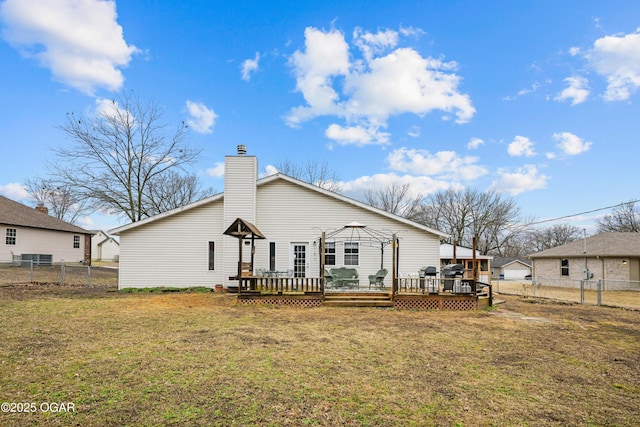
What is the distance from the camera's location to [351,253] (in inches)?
640

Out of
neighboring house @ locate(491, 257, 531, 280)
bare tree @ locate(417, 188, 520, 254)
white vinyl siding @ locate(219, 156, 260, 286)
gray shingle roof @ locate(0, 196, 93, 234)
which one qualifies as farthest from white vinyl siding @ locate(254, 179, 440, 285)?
neighboring house @ locate(491, 257, 531, 280)

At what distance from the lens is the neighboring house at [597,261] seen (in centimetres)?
2366

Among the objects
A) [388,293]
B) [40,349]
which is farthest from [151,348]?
[388,293]

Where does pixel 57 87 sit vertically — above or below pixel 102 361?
above

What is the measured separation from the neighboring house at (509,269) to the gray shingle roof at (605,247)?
1597cm

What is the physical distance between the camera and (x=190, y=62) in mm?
17500

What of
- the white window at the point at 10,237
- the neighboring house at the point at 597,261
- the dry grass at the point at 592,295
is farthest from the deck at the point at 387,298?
the white window at the point at 10,237

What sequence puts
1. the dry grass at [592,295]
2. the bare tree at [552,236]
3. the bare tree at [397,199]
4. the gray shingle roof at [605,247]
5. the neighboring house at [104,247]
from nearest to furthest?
the dry grass at [592,295], the gray shingle roof at [605,247], the bare tree at [397,199], the bare tree at [552,236], the neighboring house at [104,247]

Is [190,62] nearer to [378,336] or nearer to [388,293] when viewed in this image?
[388,293]

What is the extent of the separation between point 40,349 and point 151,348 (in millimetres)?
1829

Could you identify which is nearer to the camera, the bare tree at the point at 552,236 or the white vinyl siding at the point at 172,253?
the white vinyl siding at the point at 172,253

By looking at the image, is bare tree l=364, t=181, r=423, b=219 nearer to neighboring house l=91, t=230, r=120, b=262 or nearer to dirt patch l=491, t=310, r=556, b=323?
dirt patch l=491, t=310, r=556, b=323

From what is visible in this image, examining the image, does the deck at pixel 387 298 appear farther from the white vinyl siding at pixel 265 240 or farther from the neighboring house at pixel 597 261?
the neighboring house at pixel 597 261

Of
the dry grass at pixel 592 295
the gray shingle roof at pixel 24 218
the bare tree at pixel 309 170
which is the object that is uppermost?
the bare tree at pixel 309 170
